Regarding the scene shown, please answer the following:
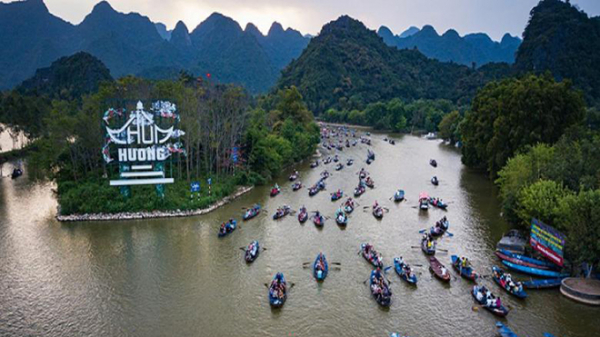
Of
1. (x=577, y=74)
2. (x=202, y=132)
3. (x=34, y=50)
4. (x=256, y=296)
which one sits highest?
(x=34, y=50)

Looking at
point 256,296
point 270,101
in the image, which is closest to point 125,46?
point 270,101

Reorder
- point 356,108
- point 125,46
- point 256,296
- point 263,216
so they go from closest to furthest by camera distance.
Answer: point 256,296 < point 263,216 < point 356,108 < point 125,46

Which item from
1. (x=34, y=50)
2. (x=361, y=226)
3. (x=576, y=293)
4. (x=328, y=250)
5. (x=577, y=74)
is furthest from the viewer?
(x=34, y=50)

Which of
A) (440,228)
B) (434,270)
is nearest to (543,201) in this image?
(434,270)

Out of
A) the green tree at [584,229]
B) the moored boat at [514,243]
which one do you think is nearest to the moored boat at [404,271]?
the moored boat at [514,243]

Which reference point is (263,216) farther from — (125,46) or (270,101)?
(125,46)

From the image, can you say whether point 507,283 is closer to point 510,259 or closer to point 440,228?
point 510,259

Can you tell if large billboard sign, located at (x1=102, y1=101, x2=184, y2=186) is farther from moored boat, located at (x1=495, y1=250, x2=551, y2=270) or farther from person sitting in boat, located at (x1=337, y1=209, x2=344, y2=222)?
moored boat, located at (x1=495, y1=250, x2=551, y2=270)
